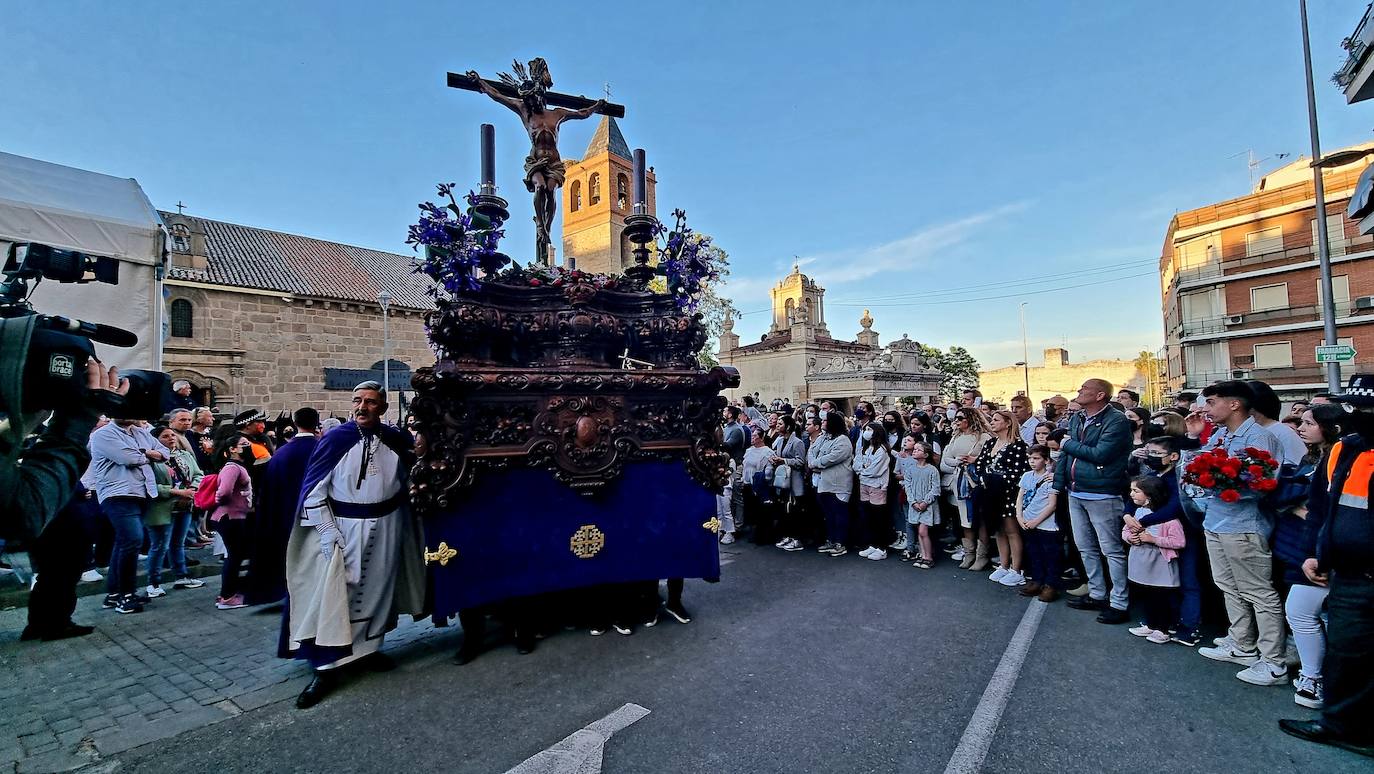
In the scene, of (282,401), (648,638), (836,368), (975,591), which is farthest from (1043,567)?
(282,401)

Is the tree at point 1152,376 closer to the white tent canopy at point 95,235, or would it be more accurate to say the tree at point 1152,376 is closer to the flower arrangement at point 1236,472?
the flower arrangement at point 1236,472

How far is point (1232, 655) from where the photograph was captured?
A: 13.2 ft

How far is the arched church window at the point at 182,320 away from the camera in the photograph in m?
21.1

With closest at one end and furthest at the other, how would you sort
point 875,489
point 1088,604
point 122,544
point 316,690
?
point 316,690
point 1088,604
point 122,544
point 875,489

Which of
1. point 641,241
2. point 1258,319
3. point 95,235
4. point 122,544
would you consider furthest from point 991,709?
point 1258,319

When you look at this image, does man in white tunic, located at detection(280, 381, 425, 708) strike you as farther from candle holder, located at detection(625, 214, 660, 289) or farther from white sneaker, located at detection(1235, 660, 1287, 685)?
white sneaker, located at detection(1235, 660, 1287, 685)

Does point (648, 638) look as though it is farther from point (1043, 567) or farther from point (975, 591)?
point (1043, 567)

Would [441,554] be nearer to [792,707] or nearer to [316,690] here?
[316,690]

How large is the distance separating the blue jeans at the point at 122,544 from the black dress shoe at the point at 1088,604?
29.6 feet

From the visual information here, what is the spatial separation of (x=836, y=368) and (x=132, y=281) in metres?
24.0

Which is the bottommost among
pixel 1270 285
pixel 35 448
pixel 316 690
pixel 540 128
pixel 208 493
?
pixel 316 690

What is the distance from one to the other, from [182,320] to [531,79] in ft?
79.0

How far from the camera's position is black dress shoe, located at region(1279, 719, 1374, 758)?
2871 mm

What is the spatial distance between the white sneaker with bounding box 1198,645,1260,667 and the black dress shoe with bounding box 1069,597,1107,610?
3.35 ft
